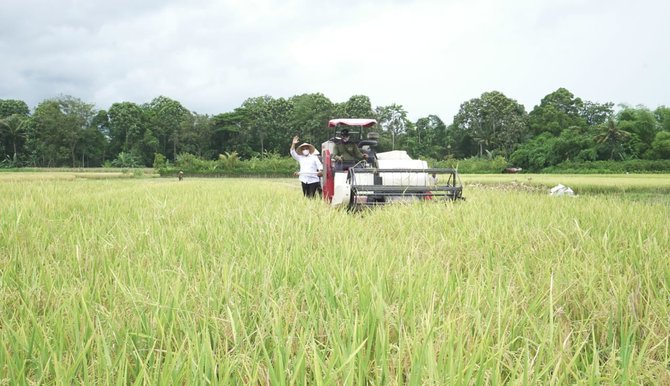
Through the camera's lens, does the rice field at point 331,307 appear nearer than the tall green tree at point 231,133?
Yes

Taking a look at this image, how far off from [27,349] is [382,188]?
5.50 meters

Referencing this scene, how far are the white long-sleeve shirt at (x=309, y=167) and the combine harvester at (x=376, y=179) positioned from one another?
832mm

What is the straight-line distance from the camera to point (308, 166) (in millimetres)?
9805

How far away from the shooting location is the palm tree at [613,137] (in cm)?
4634

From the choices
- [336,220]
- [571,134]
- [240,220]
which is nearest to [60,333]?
[240,220]

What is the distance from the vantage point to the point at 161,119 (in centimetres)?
7031

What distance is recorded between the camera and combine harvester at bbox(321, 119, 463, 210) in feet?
21.9

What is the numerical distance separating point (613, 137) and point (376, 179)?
1975 inches

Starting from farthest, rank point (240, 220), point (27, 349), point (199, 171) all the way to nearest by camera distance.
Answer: point (199, 171) < point (240, 220) < point (27, 349)

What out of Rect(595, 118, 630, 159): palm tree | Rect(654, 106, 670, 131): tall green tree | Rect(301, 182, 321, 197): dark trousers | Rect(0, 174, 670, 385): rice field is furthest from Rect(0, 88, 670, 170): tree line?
Rect(0, 174, 670, 385): rice field

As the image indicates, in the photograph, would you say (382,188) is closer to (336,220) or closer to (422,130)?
(336,220)

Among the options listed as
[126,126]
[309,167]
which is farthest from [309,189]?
[126,126]

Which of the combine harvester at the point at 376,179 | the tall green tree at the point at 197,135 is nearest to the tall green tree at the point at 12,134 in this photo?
the tall green tree at the point at 197,135

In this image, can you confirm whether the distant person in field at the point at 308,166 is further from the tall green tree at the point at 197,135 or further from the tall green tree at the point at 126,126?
the tall green tree at the point at 126,126
